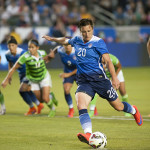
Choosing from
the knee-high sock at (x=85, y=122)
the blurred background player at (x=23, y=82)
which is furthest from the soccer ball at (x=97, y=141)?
the blurred background player at (x=23, y=82)

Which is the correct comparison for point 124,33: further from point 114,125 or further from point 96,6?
point 114,125

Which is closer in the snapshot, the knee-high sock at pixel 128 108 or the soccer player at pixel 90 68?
the soccer player at pixel 90 68

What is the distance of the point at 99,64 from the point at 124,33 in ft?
69.4

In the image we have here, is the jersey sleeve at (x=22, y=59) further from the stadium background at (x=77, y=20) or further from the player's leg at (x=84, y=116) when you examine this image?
the stadium background at (x=77, y=20)

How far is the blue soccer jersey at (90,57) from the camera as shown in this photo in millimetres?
8406

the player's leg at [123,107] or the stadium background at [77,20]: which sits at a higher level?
the player's leg at [123,107]

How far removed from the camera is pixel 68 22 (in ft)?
90.8

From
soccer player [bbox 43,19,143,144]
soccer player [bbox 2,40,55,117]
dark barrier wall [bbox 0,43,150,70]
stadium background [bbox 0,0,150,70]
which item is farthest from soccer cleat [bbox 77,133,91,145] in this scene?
dark barrier wall [bbox 0,43,150,70]

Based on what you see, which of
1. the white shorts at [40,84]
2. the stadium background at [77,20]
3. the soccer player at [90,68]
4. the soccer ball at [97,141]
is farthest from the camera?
the stadium background at [77,20]

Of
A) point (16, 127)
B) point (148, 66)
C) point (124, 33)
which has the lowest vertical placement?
point (148, 66)

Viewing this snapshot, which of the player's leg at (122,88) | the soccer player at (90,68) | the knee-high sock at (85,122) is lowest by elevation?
the player's leg at (122,88)

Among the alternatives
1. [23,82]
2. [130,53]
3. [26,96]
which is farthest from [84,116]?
[130,53]

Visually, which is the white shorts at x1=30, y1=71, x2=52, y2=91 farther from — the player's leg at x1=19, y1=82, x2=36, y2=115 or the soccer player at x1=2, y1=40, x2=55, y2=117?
the player's leg at x1=19, y1=82, x2=36, y2=115

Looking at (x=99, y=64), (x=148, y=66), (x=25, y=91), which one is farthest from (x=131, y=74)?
(x=99, y=64)
